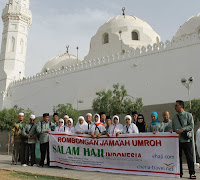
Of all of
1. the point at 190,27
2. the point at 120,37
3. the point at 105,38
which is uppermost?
the point at 105,38

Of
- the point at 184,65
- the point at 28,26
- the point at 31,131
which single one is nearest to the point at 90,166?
the point at 31,131

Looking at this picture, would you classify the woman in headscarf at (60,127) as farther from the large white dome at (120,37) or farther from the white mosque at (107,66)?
the large white dome at (120,37)

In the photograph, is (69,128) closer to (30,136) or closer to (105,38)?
(30,136)

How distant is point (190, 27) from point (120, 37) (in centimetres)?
582

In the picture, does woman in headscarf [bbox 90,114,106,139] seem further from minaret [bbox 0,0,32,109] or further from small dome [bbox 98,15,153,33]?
minaret [bbox 0,0,32,109]

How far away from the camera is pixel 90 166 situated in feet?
16.9

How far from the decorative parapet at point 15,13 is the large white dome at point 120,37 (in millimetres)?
7775

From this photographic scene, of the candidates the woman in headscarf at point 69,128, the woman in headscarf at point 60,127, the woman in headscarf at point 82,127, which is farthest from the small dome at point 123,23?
the woman in headscarf at point 82,127

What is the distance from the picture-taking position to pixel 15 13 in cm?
2366

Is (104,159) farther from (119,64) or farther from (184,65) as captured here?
(119,64)

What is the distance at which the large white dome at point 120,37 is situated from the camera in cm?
2020

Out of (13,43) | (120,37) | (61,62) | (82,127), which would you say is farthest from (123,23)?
(82,127)

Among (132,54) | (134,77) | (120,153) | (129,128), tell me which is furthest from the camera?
(132,54)

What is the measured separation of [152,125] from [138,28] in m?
17.3
